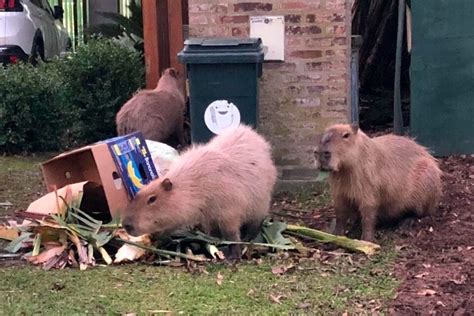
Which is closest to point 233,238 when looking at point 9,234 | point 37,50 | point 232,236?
point 232,236

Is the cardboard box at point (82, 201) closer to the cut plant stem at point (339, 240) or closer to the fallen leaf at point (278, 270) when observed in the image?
the cut plant stem at point (339, 240)

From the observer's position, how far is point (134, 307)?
16.6 ft

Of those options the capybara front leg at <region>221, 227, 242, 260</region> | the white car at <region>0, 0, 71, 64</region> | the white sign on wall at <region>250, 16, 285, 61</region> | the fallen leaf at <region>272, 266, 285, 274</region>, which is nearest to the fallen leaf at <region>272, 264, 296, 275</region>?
the fallen leaf at <region>272, 266, 285, 274</region>

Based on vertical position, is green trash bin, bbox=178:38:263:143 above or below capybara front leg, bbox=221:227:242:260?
above

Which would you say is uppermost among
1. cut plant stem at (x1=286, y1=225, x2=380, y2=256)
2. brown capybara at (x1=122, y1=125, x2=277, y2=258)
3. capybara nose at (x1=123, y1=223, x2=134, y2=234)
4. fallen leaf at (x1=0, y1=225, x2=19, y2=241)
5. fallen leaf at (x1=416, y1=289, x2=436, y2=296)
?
brown capybara at (x1=122, y1=125, x2=277, y2=258)

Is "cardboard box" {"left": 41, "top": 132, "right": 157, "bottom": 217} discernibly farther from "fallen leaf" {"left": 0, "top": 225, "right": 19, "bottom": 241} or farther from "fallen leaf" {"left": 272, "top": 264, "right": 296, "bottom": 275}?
"fallen leaf" {"left": 272, "top": 264, "right": 296, "bottom": 275}

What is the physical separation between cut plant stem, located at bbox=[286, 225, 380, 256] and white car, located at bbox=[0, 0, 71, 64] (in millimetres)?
7357

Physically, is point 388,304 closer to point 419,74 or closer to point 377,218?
point 377,218

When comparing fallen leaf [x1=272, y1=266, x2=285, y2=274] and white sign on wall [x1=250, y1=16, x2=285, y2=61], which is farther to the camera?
white sign on wall [x1=250, y1=16, x2=285, y2=61]

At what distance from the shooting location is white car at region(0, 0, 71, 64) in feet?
42.8

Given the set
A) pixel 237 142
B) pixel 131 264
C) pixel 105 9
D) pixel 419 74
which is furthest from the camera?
pixel 105 9

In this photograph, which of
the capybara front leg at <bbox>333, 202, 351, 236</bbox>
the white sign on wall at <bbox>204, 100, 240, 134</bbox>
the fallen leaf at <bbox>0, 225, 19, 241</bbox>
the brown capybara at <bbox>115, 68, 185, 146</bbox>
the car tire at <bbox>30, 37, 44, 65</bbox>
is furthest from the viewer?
the car tire at <bbox>30, 37, 44, 65</bbox>

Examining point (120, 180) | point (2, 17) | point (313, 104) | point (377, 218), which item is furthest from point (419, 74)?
point (2, 17)

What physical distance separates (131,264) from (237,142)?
1154 mm
